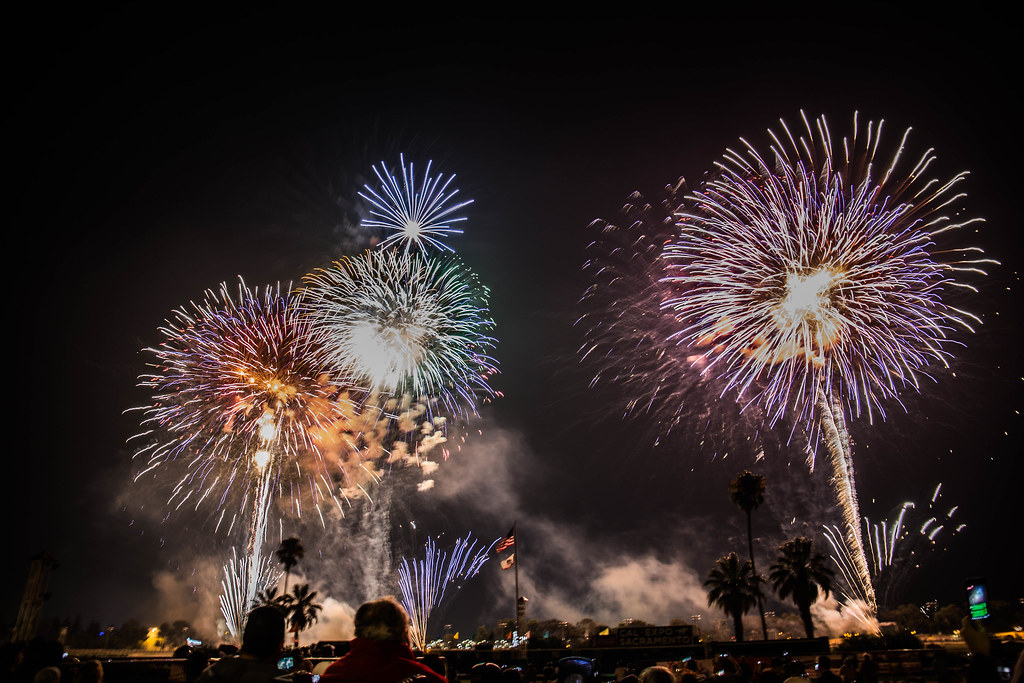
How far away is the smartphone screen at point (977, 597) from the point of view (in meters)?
7.46

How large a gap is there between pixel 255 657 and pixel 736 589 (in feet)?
184

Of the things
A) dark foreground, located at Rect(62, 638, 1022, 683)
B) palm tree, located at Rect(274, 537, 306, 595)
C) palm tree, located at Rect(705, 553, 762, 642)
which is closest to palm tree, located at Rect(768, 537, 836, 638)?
palm tree, located at Rect(705, 553, 762, 642)

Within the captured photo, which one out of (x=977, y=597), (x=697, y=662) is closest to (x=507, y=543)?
(x=697, y=662)

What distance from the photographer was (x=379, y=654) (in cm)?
380

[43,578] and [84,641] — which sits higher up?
[43,578]

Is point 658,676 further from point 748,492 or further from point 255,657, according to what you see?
point 748,492

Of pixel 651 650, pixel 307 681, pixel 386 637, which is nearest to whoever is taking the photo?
pixel 307 681

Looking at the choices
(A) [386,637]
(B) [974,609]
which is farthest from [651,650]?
(A) [386,637]

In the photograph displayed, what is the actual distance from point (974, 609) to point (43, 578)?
196ft

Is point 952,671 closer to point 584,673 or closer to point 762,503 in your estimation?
point 584,673

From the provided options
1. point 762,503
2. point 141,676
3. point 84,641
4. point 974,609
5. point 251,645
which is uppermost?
→ point 762,503

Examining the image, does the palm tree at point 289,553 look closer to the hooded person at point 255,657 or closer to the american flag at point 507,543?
the american flag at point 507,543

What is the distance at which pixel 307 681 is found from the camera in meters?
3.37

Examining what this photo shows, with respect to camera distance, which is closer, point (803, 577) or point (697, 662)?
point (697, 662)
